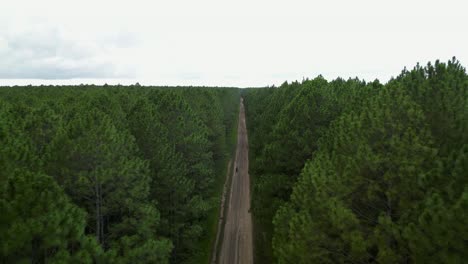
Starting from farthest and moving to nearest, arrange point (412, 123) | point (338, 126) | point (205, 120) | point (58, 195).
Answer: point (205, 120) → point (338, 126) → point (412, 123) → point (58, 195)

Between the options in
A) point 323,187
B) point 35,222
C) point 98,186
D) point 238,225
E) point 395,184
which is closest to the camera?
point 35,222

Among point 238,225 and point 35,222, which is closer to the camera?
point 35,222

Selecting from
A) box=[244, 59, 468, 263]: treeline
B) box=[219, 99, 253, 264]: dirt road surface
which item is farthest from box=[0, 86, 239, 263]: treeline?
box=[244, 59, 468, 263]: treeline

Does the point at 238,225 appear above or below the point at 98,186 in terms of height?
below

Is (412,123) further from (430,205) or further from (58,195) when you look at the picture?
(58,195)

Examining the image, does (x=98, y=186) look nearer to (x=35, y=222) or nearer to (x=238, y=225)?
(x=35, y=222)

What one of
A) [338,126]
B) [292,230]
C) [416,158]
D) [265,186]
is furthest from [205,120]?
[416,158]

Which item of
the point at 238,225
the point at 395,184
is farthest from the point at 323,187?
the point at 238,225

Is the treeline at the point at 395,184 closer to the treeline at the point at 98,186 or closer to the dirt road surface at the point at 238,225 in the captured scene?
the treeline at the point at 98,186
